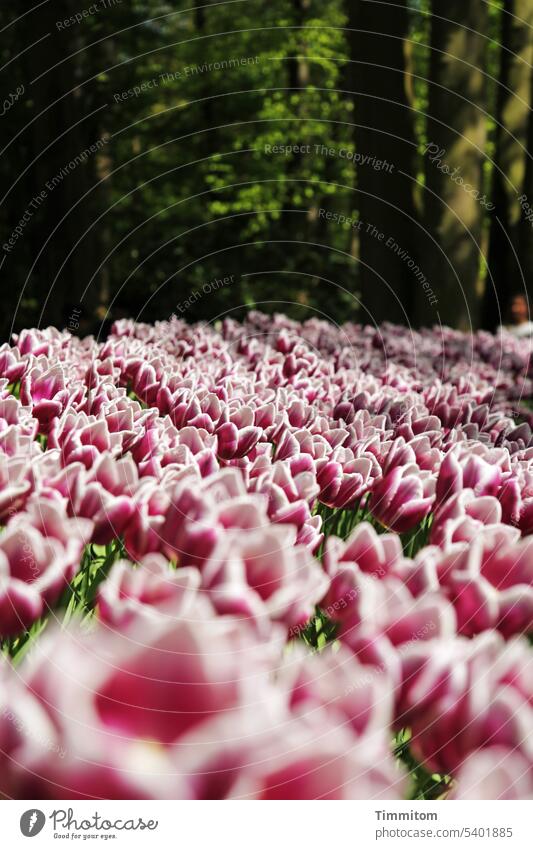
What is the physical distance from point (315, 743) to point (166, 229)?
25866 mm

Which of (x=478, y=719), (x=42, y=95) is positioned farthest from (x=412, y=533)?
(x=42, y=95)

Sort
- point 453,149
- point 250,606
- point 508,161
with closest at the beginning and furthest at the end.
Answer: point 250,606, point 453,149, point 508,161

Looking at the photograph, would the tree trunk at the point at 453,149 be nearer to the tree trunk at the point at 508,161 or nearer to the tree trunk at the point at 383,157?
the tree trunk at the point at 383,157

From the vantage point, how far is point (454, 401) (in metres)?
4.23

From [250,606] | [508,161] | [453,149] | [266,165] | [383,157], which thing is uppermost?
[266,165]

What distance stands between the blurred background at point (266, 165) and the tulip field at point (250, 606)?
65cm

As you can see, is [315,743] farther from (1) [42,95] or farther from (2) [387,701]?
(1) [42,95]

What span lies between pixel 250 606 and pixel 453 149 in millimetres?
11474

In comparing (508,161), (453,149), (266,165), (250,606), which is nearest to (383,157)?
(453,149)

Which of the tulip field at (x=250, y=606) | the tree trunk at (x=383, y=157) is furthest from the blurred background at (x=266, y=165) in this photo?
the tulip field at (x=250, y=606)

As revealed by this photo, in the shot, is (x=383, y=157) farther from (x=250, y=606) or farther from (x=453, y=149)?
(x=250, y=606)

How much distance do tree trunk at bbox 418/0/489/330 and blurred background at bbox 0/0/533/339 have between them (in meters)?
0.03

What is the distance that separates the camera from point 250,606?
1.48 meters

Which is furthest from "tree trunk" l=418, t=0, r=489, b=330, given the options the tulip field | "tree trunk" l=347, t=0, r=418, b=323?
the tulip field
